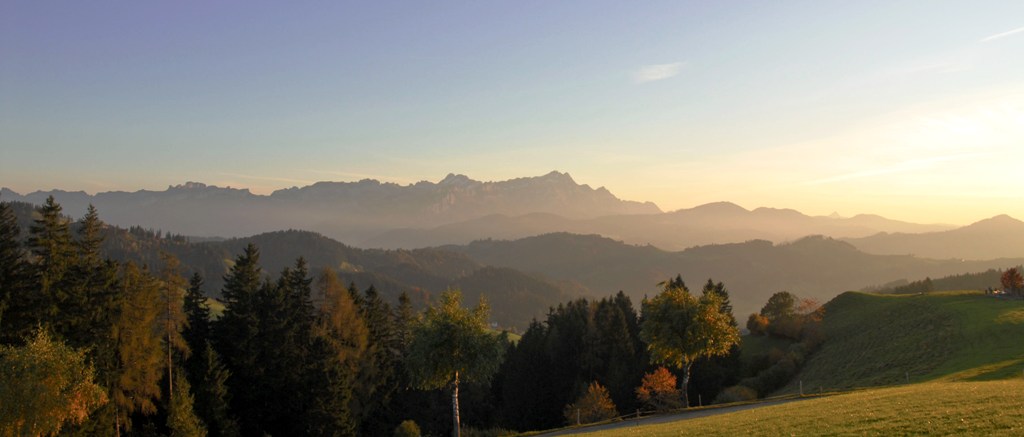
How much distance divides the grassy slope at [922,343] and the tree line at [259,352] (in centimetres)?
1356

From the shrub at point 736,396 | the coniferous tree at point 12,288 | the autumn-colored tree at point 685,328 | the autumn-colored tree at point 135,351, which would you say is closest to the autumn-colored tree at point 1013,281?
the shrub at point 736,396

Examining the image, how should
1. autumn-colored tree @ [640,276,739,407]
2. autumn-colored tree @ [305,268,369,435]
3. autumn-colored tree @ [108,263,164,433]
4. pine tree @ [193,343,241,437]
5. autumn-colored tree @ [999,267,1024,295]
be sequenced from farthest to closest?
autumn-colored tree @ [999,267,1024,295] → autumn-colored tree @ [305,268,369,435] → autumn-colored tree @ [640,276,739,407] → pine tree @ [193,343,241,437] → autumn-colored tree @ [108,263,164,433]

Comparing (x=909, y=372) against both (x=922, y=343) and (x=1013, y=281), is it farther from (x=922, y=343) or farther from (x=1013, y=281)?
(x=1013, y=281)

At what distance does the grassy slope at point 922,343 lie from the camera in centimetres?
5572

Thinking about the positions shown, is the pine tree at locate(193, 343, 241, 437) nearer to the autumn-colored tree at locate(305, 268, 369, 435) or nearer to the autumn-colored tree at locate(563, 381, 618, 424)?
the autumn-colored tree at locate(305, 268, 369, 435)

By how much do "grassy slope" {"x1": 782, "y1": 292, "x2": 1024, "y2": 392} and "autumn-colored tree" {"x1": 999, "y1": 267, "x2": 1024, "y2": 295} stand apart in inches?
156

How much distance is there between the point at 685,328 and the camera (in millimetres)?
63594

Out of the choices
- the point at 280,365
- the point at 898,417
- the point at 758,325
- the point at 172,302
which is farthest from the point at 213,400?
the point at 758,325

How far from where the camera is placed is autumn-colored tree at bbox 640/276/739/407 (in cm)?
6266

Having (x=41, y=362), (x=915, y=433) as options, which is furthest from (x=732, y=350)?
(x=41, y=362)

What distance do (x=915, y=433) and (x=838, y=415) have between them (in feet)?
23.9

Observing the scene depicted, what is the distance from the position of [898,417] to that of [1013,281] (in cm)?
8526

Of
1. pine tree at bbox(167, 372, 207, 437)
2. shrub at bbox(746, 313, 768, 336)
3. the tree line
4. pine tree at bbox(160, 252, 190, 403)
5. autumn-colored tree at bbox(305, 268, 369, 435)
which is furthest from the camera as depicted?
shrub at bbox(746, 313, 768, 336)

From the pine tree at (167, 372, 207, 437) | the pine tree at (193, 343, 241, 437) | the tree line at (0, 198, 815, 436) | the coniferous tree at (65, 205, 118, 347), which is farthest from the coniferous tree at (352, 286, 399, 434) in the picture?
the coniferous tree at (65, 205, 118, 347)
